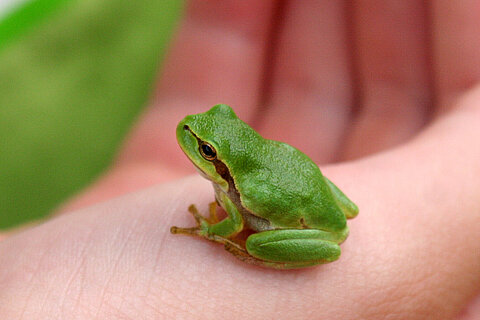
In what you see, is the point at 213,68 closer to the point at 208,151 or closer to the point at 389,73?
the point at 389,73

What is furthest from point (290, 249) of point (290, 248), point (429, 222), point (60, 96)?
point (60, 96)

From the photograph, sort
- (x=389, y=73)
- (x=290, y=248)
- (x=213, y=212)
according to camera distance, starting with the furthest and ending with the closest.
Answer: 1. (x=389, y=73)
2. (x=213, y=212)
3. (x=290, y=248)

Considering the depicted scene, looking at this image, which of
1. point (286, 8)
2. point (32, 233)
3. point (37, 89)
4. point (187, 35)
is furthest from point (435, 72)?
point (37, 89)

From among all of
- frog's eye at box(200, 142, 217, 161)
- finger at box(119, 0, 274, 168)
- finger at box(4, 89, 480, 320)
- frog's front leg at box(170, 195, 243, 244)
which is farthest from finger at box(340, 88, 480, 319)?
finger at box(119, 0, 274, 168)

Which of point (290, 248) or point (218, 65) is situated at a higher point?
point (218, 65)

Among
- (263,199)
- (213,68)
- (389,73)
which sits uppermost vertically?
(389,73)

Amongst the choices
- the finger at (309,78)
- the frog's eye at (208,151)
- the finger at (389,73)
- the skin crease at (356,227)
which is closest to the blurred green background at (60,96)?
the skin crease at (356,227)
